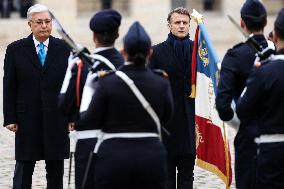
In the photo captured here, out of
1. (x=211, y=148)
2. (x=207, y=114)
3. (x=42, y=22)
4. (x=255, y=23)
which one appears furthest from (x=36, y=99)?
(x=255, y=23)

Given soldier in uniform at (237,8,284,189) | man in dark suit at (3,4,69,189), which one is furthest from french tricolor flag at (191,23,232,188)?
soldier in uniform at (237,8,284,189)

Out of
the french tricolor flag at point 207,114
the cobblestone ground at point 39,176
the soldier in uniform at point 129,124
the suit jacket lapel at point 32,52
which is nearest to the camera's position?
the soldier in uniform at point 129,124

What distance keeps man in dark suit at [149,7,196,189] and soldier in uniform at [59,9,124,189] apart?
6.99 feet

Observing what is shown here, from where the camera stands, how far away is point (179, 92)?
1055cm

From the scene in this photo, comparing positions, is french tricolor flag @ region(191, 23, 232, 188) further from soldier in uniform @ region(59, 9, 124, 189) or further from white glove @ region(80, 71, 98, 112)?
white glove @ region(80, 71, 98, 112)

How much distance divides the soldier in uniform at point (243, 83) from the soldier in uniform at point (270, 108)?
1.07 feet

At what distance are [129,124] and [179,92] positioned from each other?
296 cm

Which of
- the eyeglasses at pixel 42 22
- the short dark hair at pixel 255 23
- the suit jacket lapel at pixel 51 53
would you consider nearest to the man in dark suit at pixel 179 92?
the suit jacket lapel at pixel 51 53

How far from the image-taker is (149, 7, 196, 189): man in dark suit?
34.5 feet

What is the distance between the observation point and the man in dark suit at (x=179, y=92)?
10.5 m

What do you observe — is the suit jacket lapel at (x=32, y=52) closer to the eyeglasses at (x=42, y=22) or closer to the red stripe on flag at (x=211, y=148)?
the eyeglasses at (x=42, y=22)

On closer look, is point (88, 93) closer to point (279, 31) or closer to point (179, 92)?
point (279, 31)

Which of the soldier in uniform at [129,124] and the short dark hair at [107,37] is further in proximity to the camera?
the short dark hair at [107,37]

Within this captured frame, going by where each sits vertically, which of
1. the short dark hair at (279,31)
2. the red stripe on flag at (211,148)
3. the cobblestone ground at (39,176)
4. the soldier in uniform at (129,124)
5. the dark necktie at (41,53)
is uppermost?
the short dark hair at (279,31)
